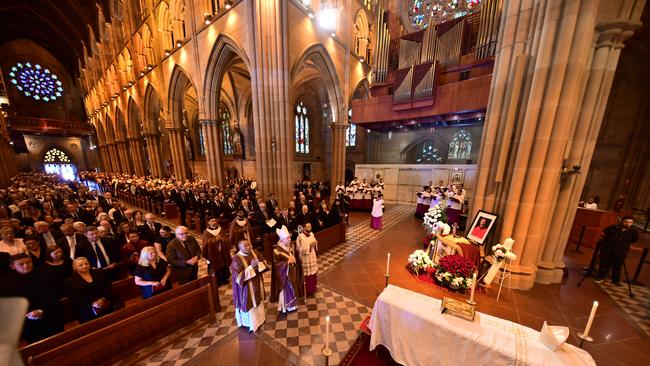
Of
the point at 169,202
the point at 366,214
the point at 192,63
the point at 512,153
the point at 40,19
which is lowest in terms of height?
the point at 366,214

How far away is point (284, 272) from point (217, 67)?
12.6 meters

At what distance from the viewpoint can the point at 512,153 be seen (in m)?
5.20

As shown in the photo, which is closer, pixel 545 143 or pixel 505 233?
pixel 545 143

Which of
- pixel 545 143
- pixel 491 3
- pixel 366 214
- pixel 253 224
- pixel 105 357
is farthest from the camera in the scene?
pixel 366 214

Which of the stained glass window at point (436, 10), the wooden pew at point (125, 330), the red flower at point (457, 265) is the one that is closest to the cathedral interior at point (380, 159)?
the wooden pew at point (125, 330)

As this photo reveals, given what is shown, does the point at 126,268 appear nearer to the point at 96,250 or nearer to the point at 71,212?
the point at 96,250

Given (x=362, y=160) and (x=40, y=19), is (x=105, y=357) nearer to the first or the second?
(x=362, y=160)

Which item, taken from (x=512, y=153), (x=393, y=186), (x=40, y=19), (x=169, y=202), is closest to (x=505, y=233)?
(x=512, y=153)

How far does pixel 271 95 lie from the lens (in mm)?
9992

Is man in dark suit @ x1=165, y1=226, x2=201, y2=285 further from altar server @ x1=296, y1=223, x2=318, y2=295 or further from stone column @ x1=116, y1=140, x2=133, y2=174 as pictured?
stone column @ x1=116, y1=140, x2=133, y2=174

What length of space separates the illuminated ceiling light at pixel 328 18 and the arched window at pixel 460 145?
11463 millimetres

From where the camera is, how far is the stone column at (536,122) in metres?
4.46

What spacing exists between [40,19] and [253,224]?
142ft

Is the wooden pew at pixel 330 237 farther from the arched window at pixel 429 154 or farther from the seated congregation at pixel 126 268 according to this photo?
the arched window at pixel 429 154
